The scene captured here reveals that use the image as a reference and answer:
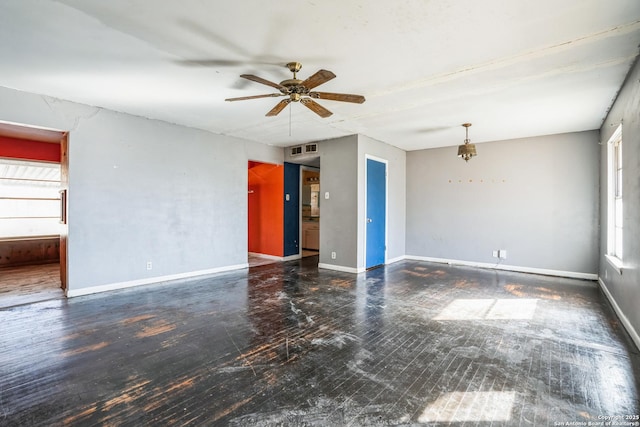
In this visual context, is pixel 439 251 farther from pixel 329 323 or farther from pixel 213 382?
pixel 213 382

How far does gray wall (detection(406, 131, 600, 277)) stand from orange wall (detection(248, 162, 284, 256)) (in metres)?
3.08

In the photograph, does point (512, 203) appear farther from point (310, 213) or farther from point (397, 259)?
point (310, 213)

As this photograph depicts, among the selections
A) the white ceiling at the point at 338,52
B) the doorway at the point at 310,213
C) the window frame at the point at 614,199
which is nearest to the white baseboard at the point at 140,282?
the doorway at the point at 310,213

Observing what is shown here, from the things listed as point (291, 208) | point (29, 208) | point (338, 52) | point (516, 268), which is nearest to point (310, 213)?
point (291, 208)

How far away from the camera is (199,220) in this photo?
218 inches

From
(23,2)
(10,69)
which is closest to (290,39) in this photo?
(23,2)

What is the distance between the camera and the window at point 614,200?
164 inches

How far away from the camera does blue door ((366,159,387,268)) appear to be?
6.17m

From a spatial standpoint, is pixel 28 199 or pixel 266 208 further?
pixel 266 208

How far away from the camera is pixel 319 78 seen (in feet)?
8.63

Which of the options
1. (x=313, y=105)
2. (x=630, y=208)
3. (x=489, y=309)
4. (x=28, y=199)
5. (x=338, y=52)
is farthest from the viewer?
(x=28, y=199)

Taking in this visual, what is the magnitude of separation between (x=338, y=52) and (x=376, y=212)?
13.1ft

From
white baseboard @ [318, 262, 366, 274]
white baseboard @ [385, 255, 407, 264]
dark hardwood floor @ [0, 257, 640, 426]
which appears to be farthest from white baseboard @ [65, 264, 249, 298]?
white baseboard @ [385, 255, 407, 264]

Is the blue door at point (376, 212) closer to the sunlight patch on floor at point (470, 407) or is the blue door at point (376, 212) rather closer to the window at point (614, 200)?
the window at point (614, 200)
